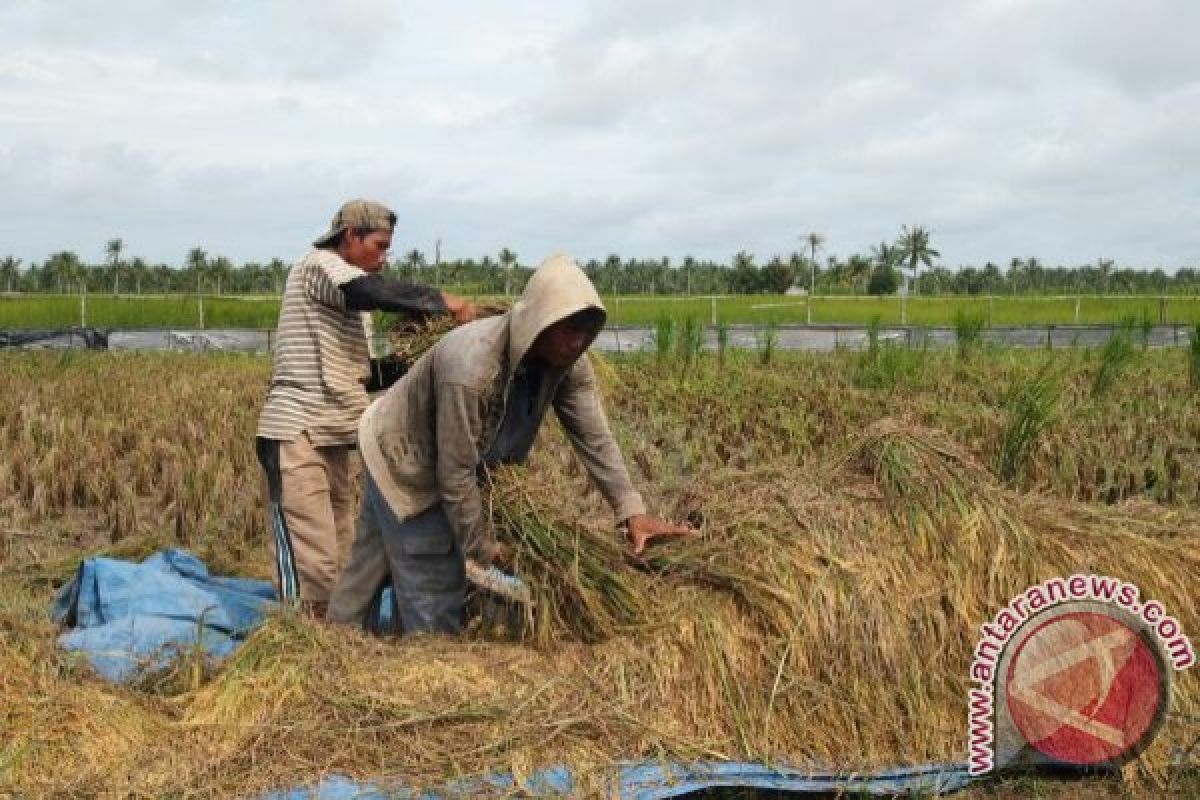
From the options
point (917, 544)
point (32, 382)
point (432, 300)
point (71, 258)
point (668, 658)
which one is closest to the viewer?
point (668, 658)

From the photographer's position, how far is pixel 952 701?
2.95 metres

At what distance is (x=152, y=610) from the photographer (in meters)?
3.96

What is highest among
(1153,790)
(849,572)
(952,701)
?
(849,572)

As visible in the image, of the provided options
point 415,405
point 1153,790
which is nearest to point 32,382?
point 415,405

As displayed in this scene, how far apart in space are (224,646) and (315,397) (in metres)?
0.86

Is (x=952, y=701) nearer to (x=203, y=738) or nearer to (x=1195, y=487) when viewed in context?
(x=203, y=738)

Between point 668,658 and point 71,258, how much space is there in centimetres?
5165

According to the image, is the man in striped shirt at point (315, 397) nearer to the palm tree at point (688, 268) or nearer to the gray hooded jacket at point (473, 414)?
the gray hooded jacket at point (473, 414)

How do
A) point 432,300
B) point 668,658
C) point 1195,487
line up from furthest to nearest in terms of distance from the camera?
point 1195,487 < point 432,300 < point 668,658

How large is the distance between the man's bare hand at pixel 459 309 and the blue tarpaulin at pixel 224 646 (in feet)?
3.24

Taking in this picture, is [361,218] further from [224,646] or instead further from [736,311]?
[736,311]

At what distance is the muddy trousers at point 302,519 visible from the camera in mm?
3832

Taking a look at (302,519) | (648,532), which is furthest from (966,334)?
(648,532)

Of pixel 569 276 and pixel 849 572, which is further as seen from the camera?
pixel 849 572
